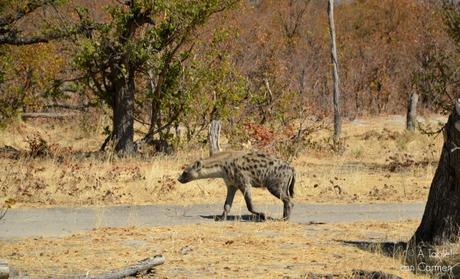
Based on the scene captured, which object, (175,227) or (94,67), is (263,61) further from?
(175,227)

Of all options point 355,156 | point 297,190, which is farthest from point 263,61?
point 297,190

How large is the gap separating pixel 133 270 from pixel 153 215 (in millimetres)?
6007

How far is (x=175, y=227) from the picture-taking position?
13.8 m

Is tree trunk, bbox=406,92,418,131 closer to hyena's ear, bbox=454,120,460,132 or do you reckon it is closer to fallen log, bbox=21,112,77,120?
fallen log, bbox=21,112,77,120

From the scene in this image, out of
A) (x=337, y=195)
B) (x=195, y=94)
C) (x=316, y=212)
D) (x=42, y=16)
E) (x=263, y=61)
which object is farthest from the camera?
(x=263, y=61)

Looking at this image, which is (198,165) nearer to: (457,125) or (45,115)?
(457,125)

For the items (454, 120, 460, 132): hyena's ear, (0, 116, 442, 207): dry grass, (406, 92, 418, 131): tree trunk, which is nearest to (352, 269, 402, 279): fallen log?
(454, 120, 460, 132): hyena's ear

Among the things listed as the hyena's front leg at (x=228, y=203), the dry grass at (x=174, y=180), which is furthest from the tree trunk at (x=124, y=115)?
the hyena's front leg at (x=228, y=203)

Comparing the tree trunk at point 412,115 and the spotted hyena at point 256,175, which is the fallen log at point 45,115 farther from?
the spotted hyena at point 256,175

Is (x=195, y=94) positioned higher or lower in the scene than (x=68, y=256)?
higher

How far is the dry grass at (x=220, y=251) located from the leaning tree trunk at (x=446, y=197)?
26.7 inches

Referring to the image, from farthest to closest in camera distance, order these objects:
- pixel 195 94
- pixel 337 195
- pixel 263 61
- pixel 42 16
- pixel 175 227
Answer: pixel 263 61 < pixel 42 16 < pixel 195 94 < pixel 337 195 < pixel 175 227

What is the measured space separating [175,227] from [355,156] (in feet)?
44.9

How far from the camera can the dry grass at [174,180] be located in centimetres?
1777
